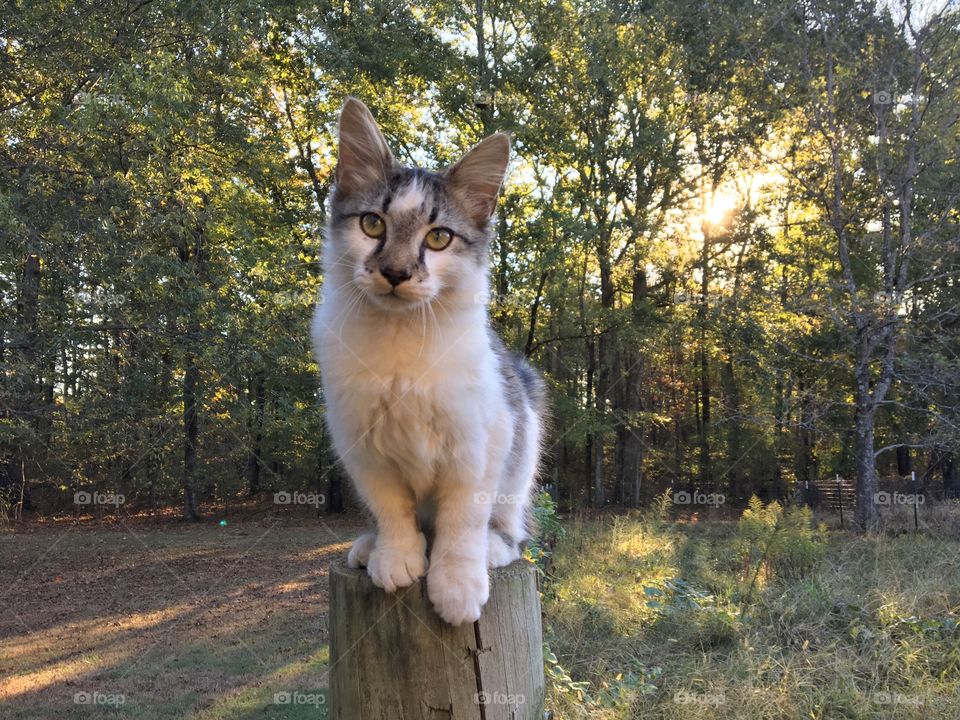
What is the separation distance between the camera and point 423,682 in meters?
1.66

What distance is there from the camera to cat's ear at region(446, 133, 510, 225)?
87.1 inches

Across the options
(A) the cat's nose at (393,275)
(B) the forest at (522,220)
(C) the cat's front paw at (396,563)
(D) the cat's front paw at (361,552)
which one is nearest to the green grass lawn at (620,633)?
(B) the forest at (522,220)

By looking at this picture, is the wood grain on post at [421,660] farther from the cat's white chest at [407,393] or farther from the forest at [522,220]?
the forest at [522,220]

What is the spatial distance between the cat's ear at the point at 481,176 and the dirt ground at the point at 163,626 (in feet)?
14.1

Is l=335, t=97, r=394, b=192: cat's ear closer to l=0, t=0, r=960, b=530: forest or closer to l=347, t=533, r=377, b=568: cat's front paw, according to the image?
l=347, t=533, r=377, b=568: cat's front paw

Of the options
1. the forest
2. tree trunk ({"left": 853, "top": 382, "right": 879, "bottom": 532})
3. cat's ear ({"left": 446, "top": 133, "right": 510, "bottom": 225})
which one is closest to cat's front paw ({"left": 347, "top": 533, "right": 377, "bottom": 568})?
cat's ear ({"left": 446, "top": 133, "right": 510, "bottom": 225})

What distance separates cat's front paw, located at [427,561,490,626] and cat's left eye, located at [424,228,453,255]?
0.96 m

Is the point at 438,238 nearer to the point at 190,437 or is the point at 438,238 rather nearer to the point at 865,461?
the point at 190,437

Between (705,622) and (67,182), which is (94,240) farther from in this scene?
(705,622)

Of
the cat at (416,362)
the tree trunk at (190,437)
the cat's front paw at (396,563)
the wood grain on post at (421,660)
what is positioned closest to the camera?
the wood grain on post at (421,660)

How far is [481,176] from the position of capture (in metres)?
2.26

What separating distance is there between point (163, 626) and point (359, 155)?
7693mm

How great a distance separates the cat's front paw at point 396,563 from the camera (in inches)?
71.4

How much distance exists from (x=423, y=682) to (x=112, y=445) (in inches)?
335
